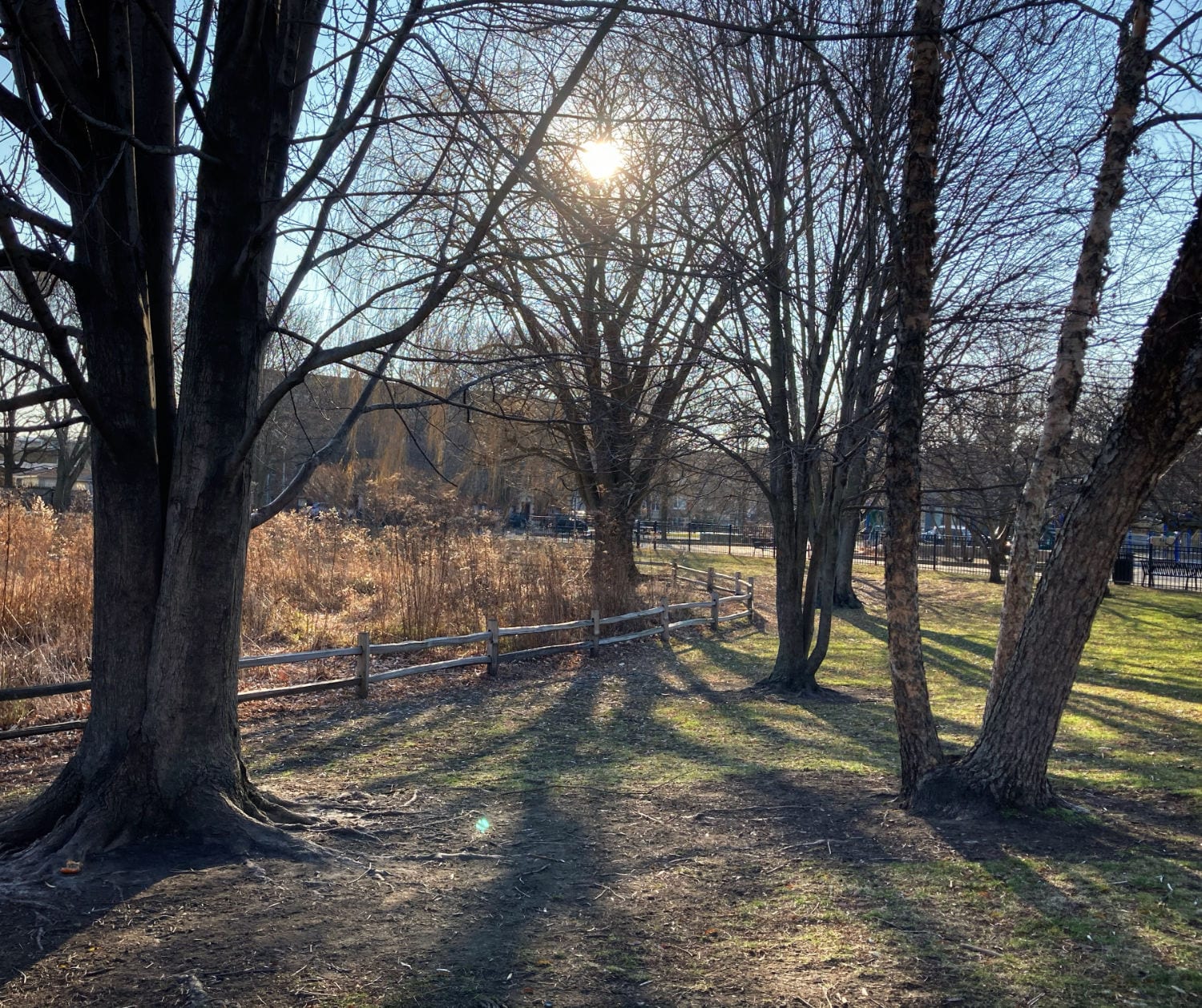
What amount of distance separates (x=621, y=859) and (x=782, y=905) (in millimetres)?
1047

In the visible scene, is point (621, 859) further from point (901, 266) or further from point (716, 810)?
point (901, 266)

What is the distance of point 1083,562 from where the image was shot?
552 cm

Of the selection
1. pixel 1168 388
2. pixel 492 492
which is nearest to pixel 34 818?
pixel 1168 388

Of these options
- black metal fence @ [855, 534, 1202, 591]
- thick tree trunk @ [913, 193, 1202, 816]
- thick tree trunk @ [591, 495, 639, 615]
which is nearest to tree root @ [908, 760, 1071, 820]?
thick tree trunk @ [913, 193, 1202, 816]

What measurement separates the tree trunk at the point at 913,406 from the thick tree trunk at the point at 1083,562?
0.39 m

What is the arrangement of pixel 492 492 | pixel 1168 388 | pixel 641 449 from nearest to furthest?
pixel 1168 388 → pixel 641 449 → pixel 492 492

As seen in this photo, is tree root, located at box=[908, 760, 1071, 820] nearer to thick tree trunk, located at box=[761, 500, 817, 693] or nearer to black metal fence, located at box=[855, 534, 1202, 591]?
thick tree trunk, located at box=[761, 500, 817, 693]

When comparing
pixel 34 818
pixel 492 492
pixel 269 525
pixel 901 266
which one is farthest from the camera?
pixel 492 492

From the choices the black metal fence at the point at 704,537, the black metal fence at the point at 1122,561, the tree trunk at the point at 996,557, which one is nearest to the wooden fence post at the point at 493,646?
the black metal fence at the point at 1122,561

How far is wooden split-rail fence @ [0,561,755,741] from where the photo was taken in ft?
25.6

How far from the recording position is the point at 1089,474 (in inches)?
217

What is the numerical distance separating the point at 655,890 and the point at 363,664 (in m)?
6.50

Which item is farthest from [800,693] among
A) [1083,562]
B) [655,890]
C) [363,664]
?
[655,890]

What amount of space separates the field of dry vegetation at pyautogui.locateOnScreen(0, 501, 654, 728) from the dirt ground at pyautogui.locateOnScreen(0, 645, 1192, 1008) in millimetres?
3161
